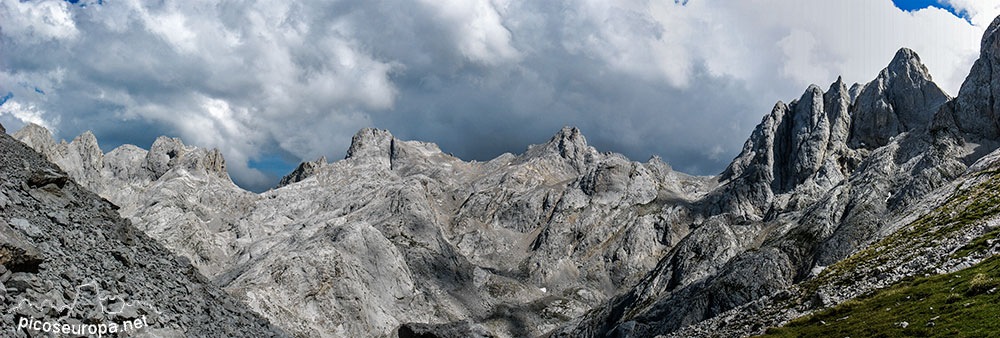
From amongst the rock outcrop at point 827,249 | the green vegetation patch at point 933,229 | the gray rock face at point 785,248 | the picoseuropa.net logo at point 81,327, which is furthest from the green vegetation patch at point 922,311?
the gray rock face at point 785,248

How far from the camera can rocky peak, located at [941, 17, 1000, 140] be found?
173m

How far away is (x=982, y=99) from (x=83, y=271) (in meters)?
224

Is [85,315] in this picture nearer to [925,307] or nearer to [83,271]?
[83,271]

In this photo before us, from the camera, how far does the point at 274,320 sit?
162m

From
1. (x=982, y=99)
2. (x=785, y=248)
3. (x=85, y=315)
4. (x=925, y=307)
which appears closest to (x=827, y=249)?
(x=785, y=248)

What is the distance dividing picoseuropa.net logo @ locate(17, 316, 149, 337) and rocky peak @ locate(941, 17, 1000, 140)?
21057 cm

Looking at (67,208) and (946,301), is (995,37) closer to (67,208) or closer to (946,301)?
(946,301)

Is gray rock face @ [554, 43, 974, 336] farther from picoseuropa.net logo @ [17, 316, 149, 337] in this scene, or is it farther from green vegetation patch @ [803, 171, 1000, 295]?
picoseuropa.net logo @ [17, 316, 149, 337]

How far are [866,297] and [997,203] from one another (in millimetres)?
31920

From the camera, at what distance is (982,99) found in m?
179

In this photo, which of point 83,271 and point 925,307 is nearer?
point 83,271

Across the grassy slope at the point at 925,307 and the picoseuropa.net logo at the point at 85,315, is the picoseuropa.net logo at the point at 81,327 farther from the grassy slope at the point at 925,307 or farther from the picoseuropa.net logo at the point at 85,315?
the grassy slope at the point at 925,307

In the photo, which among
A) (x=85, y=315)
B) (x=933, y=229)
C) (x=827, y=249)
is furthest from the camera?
(x=827, y=249)

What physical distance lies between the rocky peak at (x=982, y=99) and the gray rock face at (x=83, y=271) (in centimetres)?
20277
